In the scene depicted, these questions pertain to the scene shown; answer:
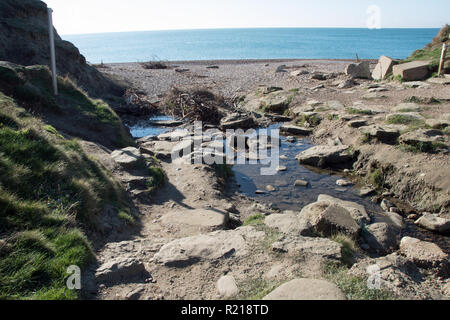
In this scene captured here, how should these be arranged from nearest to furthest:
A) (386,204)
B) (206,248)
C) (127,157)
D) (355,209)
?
(206,248) < (355,209) < (386,204) < (127,157)

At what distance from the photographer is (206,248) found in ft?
15.4

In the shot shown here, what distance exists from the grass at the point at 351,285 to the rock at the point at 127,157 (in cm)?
563

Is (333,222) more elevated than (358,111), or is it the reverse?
(358,111)

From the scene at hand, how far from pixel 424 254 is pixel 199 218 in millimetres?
3810

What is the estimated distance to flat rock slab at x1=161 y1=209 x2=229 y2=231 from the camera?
20.3 ft

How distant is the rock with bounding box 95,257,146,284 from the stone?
1.74 metres

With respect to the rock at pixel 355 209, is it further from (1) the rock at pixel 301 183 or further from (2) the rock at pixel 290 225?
(2) the rock at pixel 290 225

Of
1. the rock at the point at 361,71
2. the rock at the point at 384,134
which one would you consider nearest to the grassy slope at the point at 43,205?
the rock at the point at 384,134

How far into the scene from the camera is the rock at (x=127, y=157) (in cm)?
829

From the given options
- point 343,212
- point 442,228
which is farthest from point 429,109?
point 343,212

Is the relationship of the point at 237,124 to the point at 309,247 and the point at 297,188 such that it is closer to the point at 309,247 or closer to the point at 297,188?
the point at 297,188

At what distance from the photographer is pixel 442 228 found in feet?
22.8

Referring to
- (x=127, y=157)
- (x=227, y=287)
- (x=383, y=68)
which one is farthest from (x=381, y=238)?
(x=383, y=68)

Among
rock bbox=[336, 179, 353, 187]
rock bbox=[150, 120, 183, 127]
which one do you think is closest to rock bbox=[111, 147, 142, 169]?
rock bbox=[336, 179, 353, 187]
